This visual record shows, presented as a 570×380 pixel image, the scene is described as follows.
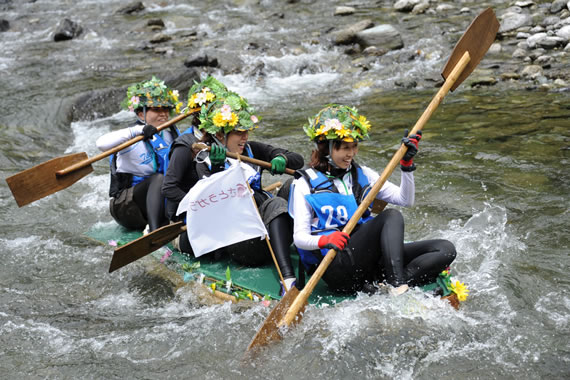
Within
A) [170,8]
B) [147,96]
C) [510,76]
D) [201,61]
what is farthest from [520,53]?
[170,8]

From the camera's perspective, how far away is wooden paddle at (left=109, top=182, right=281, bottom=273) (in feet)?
16.8

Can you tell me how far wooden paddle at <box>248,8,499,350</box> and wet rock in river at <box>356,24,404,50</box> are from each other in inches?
356

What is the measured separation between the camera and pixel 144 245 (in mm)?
5250

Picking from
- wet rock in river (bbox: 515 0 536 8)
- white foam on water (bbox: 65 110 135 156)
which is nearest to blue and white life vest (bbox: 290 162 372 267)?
Answer: white foam on water (bbox: 65 110 135 156)

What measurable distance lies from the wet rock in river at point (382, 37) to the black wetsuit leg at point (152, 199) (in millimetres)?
9562

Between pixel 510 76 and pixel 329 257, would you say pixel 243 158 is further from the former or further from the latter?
pixel 510 76

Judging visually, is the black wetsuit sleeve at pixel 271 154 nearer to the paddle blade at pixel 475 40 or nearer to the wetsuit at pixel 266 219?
the wetsuit at pixel 266 219

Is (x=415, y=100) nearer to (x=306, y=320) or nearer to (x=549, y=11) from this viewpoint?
(x=549, y=11)

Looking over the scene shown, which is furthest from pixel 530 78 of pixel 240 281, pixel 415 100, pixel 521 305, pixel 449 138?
pixel 240 281

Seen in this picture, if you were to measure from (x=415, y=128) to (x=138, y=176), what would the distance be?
118 inches

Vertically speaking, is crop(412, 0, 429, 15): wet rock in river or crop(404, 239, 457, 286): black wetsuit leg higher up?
crop(404, 239, 457, 286): black wetsuit leg

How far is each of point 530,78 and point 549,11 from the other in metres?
3.87

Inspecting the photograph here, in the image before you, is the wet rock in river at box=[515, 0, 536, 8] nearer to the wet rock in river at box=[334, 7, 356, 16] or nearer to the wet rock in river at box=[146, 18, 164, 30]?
the wet rock in river at box=[334, 7, 356, 16]

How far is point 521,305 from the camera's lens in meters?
4.86
